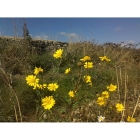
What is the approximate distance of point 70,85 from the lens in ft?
8.57

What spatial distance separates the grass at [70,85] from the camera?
1.95m

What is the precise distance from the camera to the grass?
1.95m
